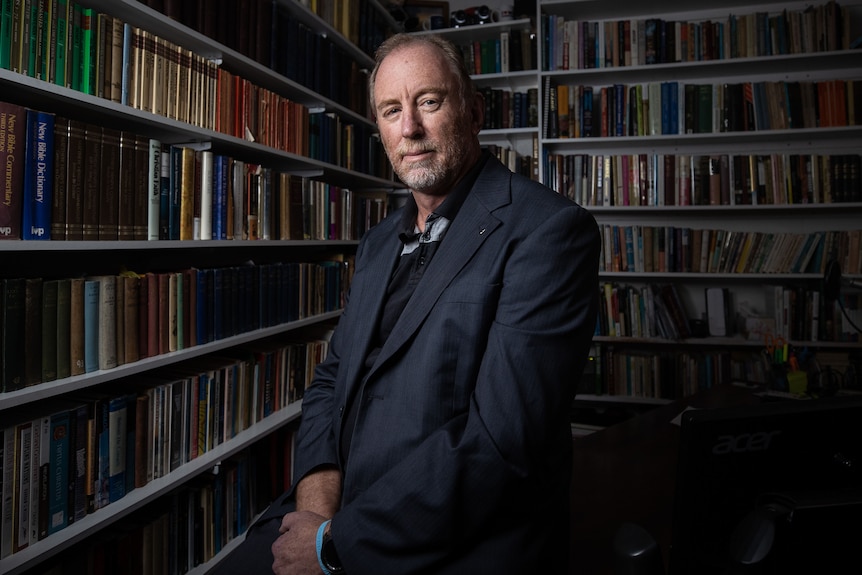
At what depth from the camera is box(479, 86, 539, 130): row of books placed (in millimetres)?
3141

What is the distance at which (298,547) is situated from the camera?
37.7 inches

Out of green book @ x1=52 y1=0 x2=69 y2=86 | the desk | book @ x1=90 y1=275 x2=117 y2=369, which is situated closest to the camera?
the desk

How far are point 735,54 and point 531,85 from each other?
1.13m

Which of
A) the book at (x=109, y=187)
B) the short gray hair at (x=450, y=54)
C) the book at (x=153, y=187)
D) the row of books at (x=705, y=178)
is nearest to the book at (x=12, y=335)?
the book at (x=109, y=187)

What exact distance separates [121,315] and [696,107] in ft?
9.46

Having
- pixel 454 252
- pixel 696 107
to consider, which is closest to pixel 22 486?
pixel 454 252

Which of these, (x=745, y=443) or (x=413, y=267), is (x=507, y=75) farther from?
(x=745, y=443)

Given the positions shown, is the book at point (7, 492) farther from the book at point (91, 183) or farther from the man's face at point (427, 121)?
the man's face at point (427, 121)

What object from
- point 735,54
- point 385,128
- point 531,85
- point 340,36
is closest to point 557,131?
point 531,85

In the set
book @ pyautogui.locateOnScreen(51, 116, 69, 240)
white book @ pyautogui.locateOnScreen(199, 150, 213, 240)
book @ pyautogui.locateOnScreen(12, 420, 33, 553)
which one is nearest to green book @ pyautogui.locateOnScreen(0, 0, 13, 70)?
book @ pyautogui.locateOnScreen(51, 116, 69, 240)

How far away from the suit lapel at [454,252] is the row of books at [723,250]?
6.62 feet

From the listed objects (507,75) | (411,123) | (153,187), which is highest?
(507,75)

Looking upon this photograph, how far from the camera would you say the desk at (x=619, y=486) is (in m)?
0.97

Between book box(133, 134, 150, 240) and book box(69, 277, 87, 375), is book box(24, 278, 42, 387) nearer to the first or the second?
book box(69, 277, 87, 375)
